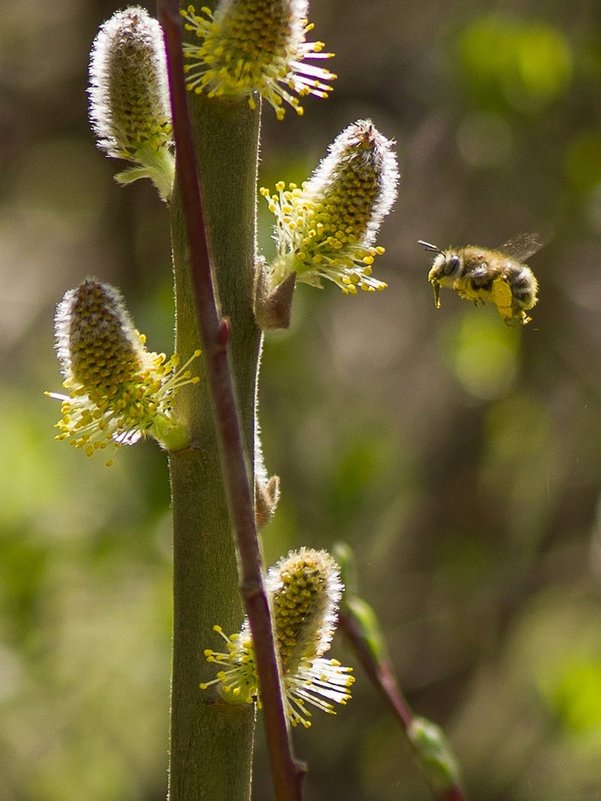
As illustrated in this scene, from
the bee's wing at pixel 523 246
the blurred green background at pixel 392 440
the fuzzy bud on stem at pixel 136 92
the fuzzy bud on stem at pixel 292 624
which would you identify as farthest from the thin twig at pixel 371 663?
the blurred green background at pixel 392 440

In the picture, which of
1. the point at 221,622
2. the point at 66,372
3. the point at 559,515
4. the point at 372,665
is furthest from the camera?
the point at 559,515

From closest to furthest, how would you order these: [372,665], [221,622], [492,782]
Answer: [221,622] → [372,665] → [492,782]

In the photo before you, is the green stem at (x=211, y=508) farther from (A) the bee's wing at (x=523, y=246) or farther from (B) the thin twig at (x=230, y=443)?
(A) the bee's wing at (x=523, y=246)

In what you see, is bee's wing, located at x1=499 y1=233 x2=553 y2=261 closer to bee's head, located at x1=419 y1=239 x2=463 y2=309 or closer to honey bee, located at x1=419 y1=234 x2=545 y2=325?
honey bee, located at x1=419 y1=234 x2=545 y2=325

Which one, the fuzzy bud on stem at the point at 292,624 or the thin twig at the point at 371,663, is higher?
the fuzzy bud on stem at the point at 292,624

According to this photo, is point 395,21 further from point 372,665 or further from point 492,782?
point 372,665

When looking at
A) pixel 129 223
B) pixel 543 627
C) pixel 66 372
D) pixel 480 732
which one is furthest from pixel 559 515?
pixel 66 372
